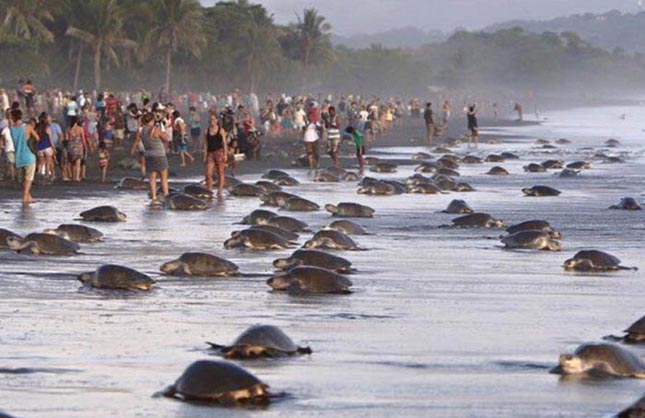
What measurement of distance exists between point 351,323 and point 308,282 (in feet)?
5.74

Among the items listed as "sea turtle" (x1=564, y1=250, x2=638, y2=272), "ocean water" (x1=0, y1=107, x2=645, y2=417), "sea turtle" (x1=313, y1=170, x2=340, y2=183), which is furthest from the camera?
"sea turtle" (x1=313, y1=170, x2=340, y2=183)

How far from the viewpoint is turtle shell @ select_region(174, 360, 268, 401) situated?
8.15m

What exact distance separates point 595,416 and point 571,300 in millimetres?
5305

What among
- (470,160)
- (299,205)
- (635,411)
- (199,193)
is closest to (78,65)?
(470,160)

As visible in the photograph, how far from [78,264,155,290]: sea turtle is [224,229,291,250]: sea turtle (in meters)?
3.99

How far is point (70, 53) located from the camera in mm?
85062

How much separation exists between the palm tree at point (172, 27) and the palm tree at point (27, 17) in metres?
10.2

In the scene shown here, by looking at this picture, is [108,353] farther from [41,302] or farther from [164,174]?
[164,174]

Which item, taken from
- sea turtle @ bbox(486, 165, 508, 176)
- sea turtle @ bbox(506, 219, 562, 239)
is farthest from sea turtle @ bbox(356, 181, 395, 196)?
sea turtle @ bbox(506, 219, 562, 239)

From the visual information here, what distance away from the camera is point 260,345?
9.69 metres

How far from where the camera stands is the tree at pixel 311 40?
120 metres

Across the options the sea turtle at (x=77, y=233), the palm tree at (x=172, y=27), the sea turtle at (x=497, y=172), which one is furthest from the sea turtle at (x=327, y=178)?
the palm tree at (x=172, y=27)

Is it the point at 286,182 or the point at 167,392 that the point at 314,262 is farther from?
the point at 286,182

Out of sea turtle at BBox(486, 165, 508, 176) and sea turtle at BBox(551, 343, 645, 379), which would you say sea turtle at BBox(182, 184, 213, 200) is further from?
sea turtle at BBox(551, 343, 645, 379)
